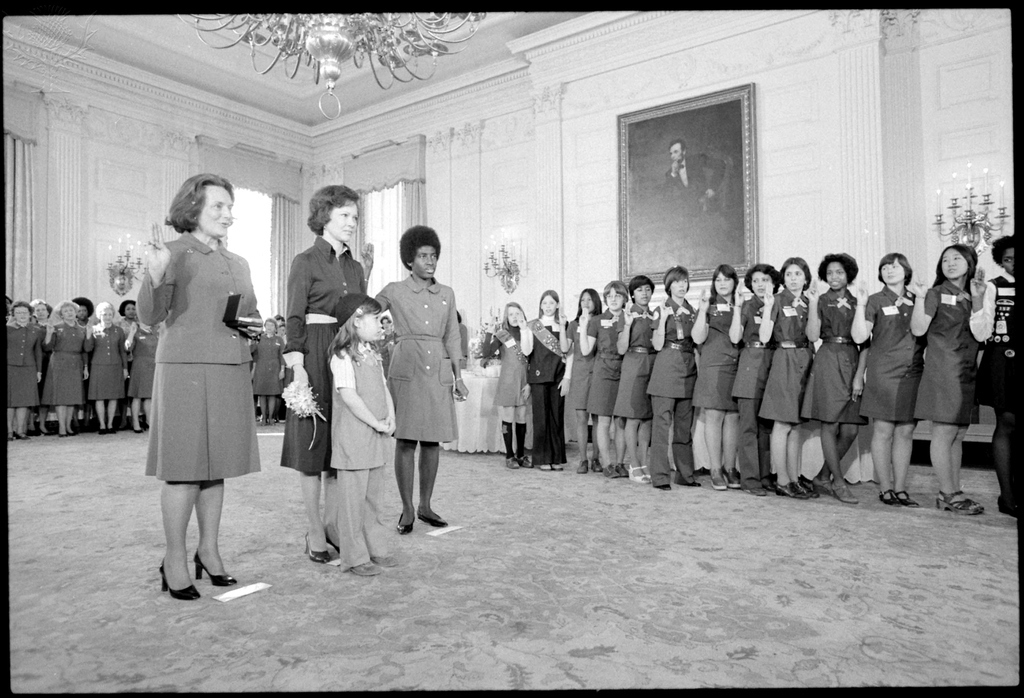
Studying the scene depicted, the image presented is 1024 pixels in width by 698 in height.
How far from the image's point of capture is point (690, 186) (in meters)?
7.09

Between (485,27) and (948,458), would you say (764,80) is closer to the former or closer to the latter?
(485,27)

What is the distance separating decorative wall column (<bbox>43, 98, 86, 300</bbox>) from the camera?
28.0 feet

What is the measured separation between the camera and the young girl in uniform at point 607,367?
16.0 ft

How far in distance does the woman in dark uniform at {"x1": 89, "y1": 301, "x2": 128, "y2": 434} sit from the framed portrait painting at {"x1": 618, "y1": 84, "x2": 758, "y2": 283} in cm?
611

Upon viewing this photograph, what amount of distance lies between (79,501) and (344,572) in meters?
2.39

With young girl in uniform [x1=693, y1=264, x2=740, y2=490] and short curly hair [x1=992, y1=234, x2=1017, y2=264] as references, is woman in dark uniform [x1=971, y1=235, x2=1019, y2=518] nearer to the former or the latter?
short curly hair [x1=992, y1=234, x2=1017, y2=264]

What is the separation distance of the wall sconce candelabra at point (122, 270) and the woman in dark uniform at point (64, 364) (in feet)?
5.78

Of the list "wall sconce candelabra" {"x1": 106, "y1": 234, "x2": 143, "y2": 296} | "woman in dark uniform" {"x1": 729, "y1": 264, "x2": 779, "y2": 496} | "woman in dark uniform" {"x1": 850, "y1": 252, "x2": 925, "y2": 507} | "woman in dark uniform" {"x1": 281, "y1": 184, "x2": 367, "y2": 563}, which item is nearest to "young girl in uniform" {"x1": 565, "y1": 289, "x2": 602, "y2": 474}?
"woman in dark uniform" {"x1": 729, "y1": 264, "x2": 779, "y2": 496}

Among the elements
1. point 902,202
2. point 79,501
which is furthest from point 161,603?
point 902,202

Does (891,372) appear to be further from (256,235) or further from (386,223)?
(256,235)

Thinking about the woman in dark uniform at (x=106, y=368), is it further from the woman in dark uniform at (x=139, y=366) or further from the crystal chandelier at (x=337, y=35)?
the crystal chandelier at (x=337, y=35)

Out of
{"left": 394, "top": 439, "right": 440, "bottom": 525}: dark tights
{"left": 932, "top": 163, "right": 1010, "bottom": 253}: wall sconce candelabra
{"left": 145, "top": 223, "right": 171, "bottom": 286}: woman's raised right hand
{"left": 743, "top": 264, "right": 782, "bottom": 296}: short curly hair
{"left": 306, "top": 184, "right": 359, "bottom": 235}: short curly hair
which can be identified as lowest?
{"left": 394, "top": 439, "right": 440, "bottom": 525}: dark tights

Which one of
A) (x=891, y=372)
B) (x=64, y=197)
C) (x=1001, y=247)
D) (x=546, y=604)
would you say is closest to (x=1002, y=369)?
(x=891, y=372)

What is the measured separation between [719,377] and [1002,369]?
1525mm
